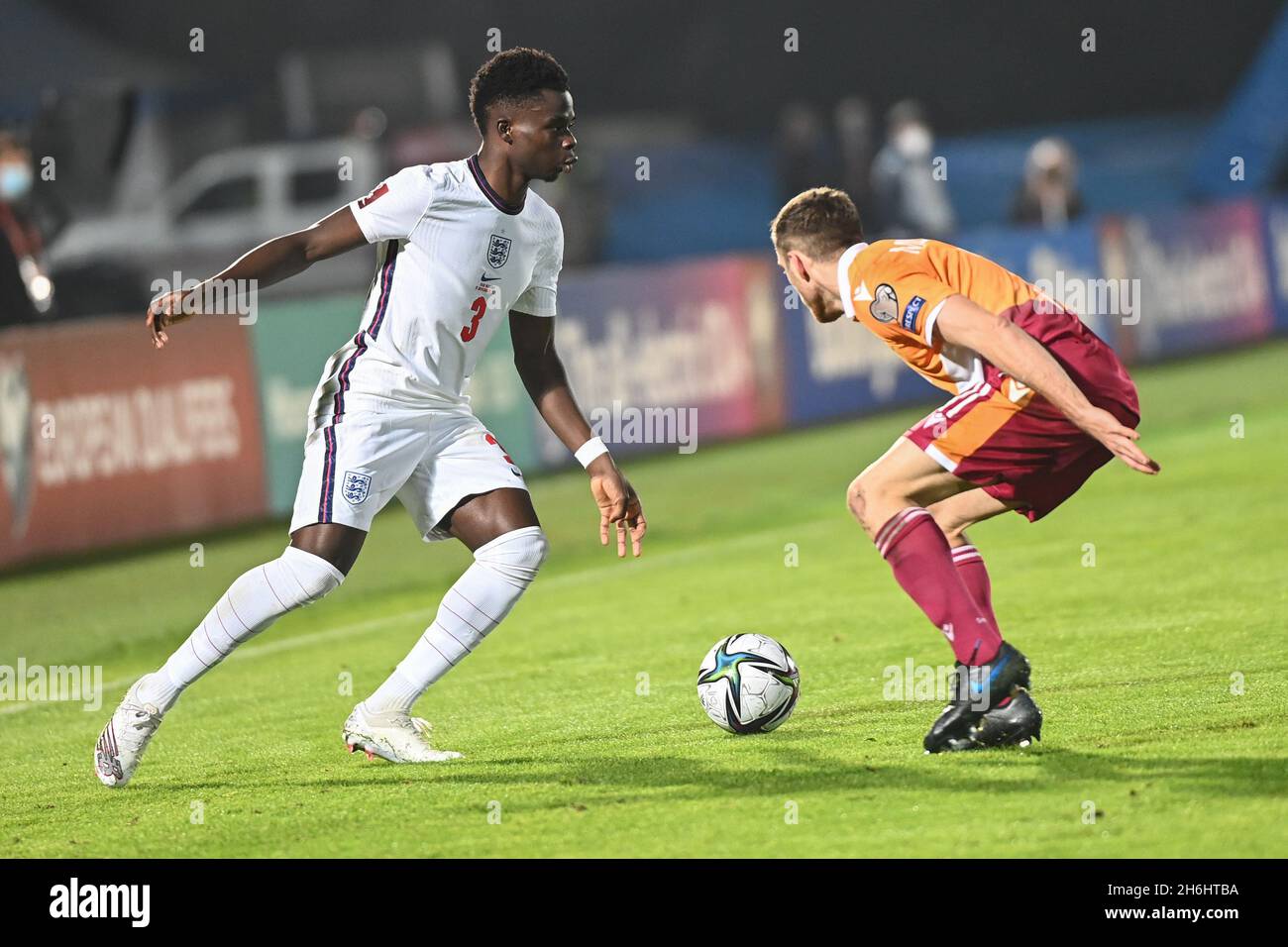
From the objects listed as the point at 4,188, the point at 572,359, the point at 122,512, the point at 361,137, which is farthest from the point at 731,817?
the point at 361,137

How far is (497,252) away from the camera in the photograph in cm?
609

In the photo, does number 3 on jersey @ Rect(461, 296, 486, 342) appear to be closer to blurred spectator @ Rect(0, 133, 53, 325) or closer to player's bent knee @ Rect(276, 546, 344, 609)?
player's bent knee @ Rect(276, 546, 344, 609)

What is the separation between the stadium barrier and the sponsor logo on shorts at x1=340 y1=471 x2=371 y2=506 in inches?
252

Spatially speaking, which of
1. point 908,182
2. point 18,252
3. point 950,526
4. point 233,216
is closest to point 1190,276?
point 908,182

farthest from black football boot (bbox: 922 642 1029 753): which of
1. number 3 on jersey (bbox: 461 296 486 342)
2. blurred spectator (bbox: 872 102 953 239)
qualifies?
blurred spectator (bbox: 872 102 953 239)

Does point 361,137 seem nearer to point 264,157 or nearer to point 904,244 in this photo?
point 264,157

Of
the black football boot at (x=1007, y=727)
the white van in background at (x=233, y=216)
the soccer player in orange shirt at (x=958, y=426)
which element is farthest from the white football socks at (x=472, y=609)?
the white van in background at (x=233, y=216)

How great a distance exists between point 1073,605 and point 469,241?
12.7 ft

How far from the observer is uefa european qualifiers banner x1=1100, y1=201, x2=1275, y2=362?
799 inches

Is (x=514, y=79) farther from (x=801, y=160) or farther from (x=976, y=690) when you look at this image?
(x=801, y=160)

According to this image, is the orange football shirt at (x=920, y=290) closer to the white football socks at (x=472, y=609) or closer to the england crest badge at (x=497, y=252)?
the england crest badge at (x=497, y=252)

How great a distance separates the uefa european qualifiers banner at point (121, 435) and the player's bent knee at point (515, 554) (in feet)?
21.2

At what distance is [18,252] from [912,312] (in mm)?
10711

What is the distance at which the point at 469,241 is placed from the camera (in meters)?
6.05
